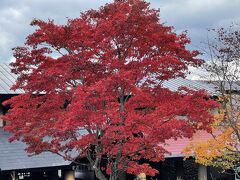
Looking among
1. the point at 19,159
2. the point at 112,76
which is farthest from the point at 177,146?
the point at 112,76

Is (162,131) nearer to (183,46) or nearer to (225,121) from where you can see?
(183,46)

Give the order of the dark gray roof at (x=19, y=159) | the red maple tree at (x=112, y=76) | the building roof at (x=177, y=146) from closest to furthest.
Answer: the red maple tree at (x=112, y=76), the dark gray roof at (x=19, y=159), the building roof at (x=177, y=146)

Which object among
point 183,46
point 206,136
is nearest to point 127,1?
point 183,46

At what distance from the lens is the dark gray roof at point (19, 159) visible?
64.4ft

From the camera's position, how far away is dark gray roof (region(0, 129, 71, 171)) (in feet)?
64.4

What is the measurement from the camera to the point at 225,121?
904 inches

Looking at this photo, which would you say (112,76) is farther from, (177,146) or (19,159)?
(177,146)

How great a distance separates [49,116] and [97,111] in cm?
260

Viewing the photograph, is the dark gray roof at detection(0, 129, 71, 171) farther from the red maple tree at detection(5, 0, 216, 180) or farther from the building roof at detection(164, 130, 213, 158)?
the building roof at detection(164, 130, 213, 158)

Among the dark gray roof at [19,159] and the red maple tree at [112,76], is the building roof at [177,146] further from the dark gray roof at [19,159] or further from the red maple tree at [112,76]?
the red maple tree at [112,76]

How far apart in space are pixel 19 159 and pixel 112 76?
8.96 m

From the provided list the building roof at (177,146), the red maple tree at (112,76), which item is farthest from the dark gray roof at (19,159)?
the building roof at (177,146)

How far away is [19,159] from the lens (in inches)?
800

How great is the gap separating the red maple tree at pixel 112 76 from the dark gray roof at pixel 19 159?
3796 mm
